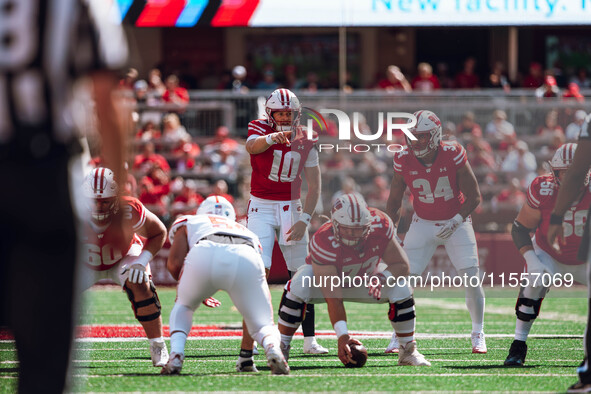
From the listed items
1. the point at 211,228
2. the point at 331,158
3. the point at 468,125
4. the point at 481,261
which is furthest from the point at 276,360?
the point at 468,125

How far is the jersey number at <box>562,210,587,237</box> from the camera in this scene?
25.2 ft

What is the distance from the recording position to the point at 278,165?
7918mm

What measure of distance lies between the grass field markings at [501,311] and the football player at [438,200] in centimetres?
303

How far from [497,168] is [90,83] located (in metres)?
12.0

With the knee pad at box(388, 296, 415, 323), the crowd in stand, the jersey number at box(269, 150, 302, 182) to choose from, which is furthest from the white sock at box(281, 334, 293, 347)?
the crowd in stand

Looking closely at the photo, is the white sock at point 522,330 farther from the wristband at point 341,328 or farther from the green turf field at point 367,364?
the wristband at point 341,328

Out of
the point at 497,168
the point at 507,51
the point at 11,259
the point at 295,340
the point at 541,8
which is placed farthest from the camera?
the point at 507,51

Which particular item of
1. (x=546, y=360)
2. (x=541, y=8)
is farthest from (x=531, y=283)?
(x=541, y=8)

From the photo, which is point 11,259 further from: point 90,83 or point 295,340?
point 295,340

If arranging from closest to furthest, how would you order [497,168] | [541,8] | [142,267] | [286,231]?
[142,267] → [286,231] → [497,168] → [541,8]

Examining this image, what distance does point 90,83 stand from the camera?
3104 millimetres

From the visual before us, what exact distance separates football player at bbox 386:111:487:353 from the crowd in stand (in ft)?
15.6

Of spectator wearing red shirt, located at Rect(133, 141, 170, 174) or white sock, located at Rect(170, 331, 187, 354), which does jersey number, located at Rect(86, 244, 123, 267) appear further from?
spectator wearing red shirt, located at Rect(133, 141, 170, 174)

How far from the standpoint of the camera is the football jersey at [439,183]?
26.5ft
